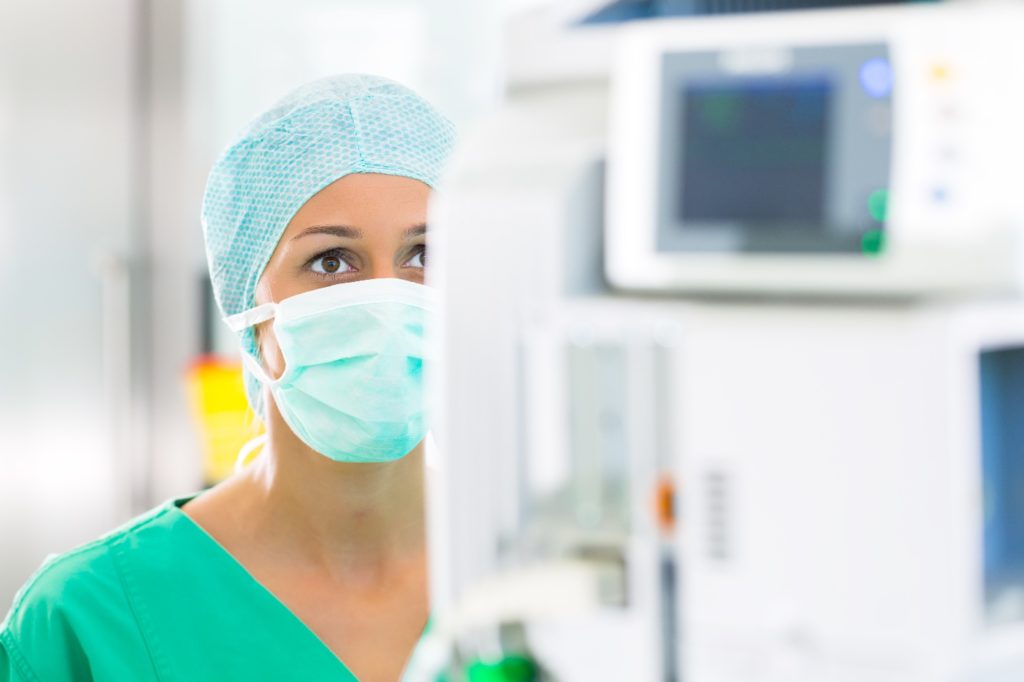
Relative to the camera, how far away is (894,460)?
72 cm

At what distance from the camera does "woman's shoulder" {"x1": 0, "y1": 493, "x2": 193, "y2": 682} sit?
4.25ft

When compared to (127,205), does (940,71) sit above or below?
below

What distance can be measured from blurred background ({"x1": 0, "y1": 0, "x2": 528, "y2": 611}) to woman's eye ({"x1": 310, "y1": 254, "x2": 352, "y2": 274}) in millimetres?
1203

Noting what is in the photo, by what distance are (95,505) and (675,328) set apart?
88.3 inches

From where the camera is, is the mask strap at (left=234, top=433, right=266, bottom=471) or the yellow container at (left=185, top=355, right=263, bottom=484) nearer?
the mask strap at (left=234, top=433, right=266, bottom=471)

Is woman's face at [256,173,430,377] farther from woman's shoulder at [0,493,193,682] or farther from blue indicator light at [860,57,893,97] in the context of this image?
blue indicator light at [860,57,893,97]

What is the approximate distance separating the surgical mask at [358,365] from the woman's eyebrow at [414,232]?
0.06 meters

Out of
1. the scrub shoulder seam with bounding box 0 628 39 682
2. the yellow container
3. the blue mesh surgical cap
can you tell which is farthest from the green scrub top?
the yellow container

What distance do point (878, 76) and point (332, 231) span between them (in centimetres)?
78

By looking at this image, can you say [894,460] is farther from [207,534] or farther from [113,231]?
[113,231]

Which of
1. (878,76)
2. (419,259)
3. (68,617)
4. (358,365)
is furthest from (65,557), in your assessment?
(878,76)

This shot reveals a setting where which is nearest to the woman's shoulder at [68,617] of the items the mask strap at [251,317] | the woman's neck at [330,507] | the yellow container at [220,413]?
→ the woman's neck at [330,507]

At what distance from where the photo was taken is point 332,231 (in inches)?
54.9

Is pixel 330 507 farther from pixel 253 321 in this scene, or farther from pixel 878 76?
pixel 878 76
